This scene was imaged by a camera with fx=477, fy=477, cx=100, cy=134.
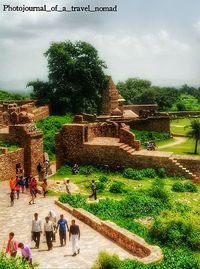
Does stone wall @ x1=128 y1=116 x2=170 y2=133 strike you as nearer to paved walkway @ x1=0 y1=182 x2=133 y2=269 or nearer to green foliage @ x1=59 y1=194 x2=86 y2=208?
paved walkway @ x1=0 y1=182 x2=133 y2=269

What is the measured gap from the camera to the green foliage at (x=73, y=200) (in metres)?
23.8

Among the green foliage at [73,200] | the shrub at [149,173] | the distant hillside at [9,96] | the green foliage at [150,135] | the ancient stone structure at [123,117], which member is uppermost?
the distant hillside at [9,96]

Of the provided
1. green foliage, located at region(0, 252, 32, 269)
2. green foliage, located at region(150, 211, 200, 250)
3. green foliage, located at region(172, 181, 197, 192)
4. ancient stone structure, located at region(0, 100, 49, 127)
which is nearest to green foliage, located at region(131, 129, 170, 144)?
ancient stone structure, located at region(0, 100, 49, 127)

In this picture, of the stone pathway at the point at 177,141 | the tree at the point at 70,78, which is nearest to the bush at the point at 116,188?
the stone pathway at the point at 177,141

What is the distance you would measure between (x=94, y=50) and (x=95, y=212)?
34.6m

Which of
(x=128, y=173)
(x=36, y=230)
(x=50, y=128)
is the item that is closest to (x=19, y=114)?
(x=50, y=128)

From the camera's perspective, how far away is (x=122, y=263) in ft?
51.1

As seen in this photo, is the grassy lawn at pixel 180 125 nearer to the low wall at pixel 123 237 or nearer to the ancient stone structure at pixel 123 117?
the ancient stone structure at pixel 123 117

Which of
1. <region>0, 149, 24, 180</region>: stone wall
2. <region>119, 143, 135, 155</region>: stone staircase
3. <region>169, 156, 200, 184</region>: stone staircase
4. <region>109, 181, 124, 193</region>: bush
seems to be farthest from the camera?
<region>119, 143, 135, 155</region>: stone staircase

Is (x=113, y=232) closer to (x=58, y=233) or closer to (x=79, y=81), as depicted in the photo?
(x=58, y=233)

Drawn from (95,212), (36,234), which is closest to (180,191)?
(95,212)

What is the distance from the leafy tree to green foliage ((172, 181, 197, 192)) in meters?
75.7

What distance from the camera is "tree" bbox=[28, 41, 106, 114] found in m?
53.3

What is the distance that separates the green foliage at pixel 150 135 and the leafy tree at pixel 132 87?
5139 centimetres
